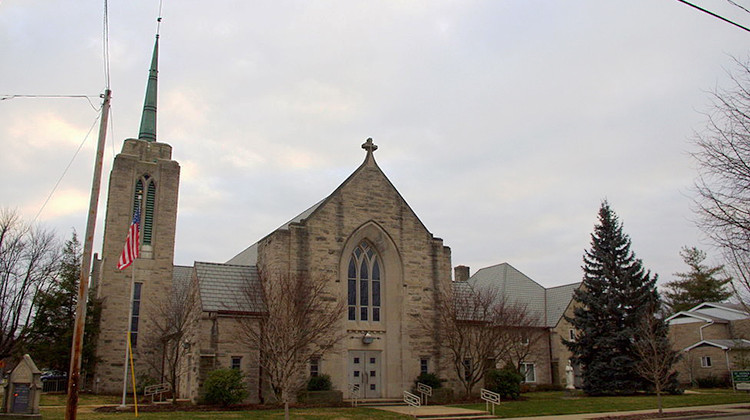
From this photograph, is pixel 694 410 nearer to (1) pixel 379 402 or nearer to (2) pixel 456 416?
(2) pixel 456 416

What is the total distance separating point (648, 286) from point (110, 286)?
32.3m

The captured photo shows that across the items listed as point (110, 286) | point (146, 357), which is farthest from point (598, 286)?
point (110, 286)

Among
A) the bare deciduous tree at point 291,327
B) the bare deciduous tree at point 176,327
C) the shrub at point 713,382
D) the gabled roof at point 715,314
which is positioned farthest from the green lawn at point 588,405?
the gabled roof at point 715,314

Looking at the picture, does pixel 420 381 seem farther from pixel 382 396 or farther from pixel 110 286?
pixel 110 286

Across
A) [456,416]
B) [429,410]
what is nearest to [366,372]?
[429,410]

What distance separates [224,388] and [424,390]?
967 centimetres

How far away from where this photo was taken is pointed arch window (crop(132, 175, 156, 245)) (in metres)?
40.5

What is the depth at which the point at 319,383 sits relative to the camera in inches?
1049

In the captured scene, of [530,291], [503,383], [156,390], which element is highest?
[530,291]

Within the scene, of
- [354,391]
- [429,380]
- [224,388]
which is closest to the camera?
[224,388]

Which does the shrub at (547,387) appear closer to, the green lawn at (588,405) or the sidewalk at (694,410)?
the green lawn at (588,405)

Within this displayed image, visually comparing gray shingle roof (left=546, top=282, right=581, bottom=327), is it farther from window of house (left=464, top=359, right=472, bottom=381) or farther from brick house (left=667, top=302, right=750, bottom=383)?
window of house (left=464, top=359, right=472, bottom=381)

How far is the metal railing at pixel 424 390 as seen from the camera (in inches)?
1108

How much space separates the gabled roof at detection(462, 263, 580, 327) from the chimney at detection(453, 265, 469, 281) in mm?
1060
